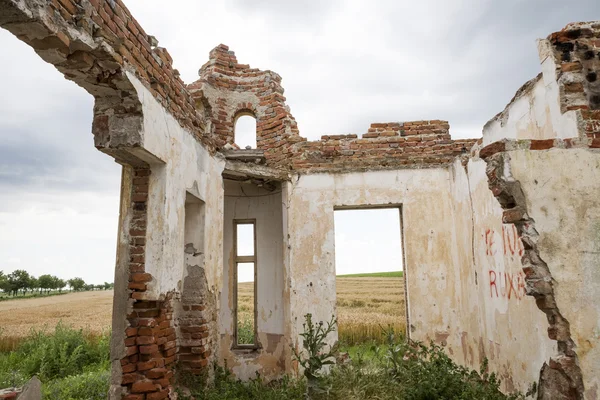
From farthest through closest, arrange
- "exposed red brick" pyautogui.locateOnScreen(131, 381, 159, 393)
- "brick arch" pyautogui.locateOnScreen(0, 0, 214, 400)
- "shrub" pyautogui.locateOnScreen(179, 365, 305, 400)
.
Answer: "shrub" pyautogui.locateOnScreen(179, 365, 305, 400), "exposed red brick" pyautogui.locateOnScreen(131, 381, 159, 393), "brick arch" pyautogui.locateOnScreen(0, 0, 214, 400)

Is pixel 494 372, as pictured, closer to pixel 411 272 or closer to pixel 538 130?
pixel 411 272

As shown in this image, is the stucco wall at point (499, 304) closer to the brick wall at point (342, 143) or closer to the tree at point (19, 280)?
the brick wall at point (342, 143)

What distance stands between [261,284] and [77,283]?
73.1 metres

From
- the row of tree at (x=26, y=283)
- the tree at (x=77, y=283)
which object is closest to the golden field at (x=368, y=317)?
the row of tree at (x=26, y=283)

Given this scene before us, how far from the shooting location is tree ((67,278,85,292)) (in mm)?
68250

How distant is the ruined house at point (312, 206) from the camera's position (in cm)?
332

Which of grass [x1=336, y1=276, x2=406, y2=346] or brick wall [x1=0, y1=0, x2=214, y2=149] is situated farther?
grass [x1=336, y1=276, x2=406, y2=346]

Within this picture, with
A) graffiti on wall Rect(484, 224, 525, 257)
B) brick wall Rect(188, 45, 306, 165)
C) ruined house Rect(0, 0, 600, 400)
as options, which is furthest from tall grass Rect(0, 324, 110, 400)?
graffiti on wall Rect(484, 224, 525, 257)

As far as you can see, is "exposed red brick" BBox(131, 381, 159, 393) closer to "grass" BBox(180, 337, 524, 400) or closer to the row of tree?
"grass" BBox(180, 337, 524, 400)

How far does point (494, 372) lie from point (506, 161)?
3.46 m

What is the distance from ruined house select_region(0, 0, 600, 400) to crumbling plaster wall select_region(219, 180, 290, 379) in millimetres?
30

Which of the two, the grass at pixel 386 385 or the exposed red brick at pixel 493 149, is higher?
the exposed red brick at pixel 493 149

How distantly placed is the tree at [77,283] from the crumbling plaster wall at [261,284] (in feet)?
233

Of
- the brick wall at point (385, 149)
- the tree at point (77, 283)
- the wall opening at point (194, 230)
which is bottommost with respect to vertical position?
the tree at point (77, 283)
